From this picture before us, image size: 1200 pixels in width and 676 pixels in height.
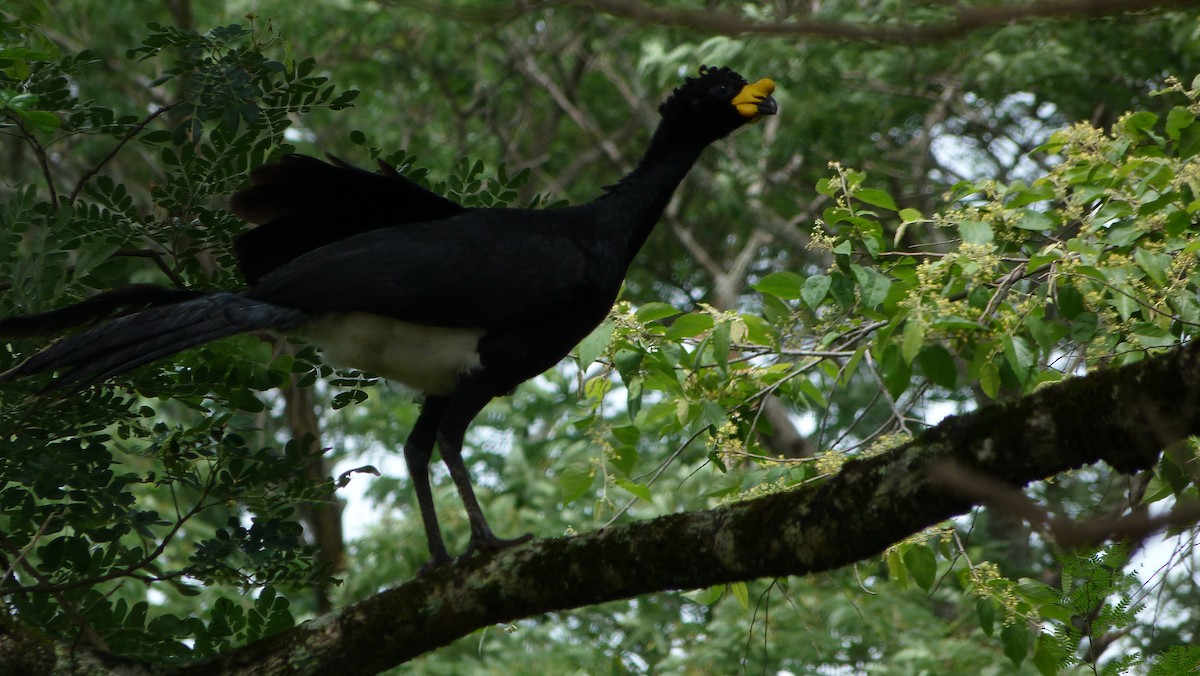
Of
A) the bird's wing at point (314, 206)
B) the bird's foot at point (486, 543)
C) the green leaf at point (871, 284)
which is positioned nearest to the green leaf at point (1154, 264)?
the green leaf at point (871, 284)

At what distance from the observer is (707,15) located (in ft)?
4.03

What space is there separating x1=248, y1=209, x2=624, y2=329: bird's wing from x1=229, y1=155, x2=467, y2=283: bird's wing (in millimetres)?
130

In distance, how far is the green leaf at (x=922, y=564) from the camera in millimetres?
3301

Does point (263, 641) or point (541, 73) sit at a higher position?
point (541, 73)

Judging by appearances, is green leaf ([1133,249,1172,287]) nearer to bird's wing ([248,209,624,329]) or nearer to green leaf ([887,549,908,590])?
green leaf ([887,549,908,590])

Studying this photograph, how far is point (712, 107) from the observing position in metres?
4.30

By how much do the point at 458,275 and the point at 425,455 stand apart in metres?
0.61

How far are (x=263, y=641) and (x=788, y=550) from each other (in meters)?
1.32

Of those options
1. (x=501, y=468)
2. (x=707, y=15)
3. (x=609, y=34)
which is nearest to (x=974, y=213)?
(x=707, y=15)

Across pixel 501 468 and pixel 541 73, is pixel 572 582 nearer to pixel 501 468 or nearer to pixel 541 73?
pixel 501 468

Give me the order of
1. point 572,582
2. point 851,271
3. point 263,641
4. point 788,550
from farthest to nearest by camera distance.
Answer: point 851,271 → point 263,641 → point 572,582 → point 788,550

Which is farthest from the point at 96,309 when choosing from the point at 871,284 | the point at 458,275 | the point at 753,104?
the point at 753,104

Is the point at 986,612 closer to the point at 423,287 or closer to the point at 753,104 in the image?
the point at 423,287

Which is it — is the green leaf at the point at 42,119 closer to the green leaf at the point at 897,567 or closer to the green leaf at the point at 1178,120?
the green leaf at the point at 897,567
